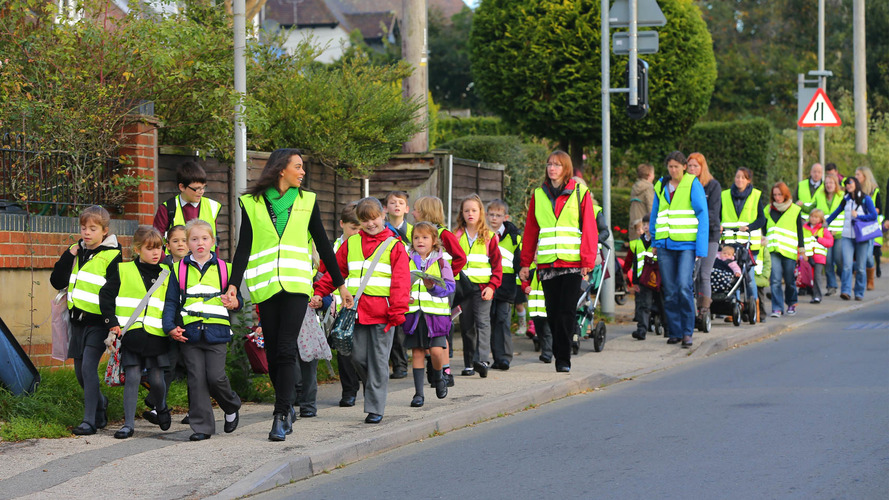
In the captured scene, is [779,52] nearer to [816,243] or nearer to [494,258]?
[816,243]

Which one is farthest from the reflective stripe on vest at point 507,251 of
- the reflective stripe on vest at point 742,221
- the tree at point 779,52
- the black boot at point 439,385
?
the tree at point 779,52

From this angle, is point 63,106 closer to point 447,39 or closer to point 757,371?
point 757,371

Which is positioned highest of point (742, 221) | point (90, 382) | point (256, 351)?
point (742, 221)

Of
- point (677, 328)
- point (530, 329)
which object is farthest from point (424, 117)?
point (677, 328)

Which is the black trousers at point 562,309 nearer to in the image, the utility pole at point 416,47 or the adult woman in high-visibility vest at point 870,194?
the utility pole at point 416,47

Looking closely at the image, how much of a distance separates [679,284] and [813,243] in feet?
20.2

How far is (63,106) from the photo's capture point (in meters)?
9.93

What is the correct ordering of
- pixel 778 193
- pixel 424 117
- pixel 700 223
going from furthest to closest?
pixel 778 193
pixel 424 117
pixel 700 223

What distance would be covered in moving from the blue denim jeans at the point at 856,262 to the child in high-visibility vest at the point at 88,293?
13.2 m

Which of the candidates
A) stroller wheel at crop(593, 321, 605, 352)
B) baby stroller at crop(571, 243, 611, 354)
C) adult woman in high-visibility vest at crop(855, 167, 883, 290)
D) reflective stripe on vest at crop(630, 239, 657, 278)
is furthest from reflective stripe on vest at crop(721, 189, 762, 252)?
adult woman in high-visibility vest at crop(855, 167, 883, 290)

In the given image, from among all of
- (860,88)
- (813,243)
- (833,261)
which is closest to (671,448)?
(813,243)

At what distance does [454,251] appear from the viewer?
1005 cm

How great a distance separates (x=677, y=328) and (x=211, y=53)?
5.61 m

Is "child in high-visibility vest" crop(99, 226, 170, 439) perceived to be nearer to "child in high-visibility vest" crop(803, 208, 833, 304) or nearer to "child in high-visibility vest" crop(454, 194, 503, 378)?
"child in high-visibility vest" crop(454, 194, 503, 378)
